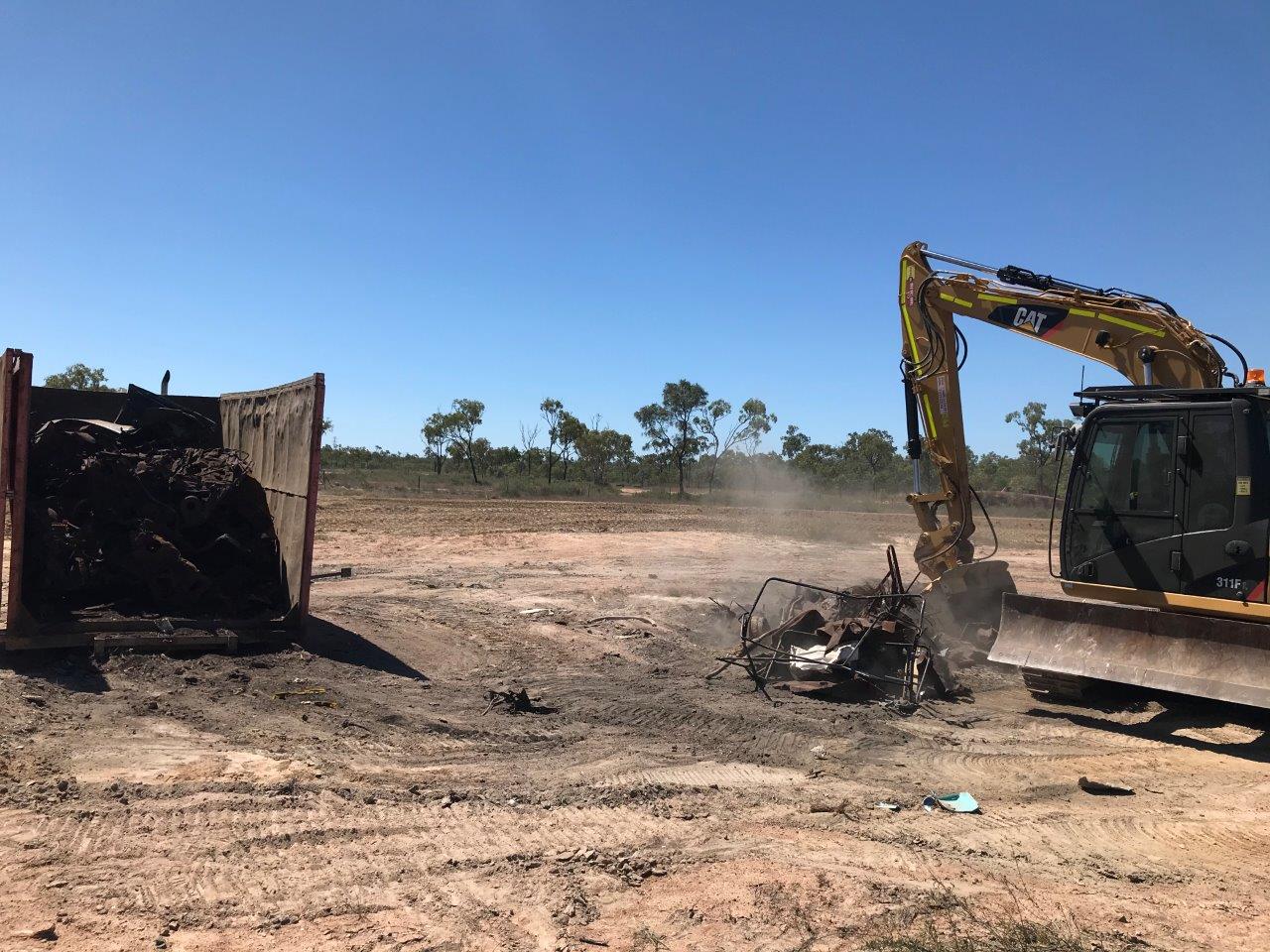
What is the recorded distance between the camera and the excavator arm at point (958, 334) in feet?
29.0

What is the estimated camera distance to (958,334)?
34.8 feet

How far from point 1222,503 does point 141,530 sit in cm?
968

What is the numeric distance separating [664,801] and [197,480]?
6.12m

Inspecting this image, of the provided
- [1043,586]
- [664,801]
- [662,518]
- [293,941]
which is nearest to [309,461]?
[664,801]

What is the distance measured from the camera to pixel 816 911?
4.12 m

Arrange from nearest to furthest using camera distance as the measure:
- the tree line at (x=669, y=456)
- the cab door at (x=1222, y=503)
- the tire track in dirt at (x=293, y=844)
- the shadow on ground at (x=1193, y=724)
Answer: the tire track in dirt at (x=293, y=844) → the shadow on ground at (x=1193, y=724) → the cab door at (x=1222, y=503) → the tree line at (x=669, y=456)

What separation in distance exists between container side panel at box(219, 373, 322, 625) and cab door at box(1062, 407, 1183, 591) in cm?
737

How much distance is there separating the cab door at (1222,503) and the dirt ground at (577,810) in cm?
134

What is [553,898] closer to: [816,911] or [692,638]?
[816,911]

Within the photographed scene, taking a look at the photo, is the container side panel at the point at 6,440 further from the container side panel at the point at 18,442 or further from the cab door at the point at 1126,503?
the cab door at the point at 1126,503

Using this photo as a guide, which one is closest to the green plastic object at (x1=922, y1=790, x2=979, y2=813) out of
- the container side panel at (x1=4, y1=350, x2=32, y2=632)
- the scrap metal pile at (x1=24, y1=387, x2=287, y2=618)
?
the scrap metal pile at (x1=24, y1=387, x2=287, y2=618)

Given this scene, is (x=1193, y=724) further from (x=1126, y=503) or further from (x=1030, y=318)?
(x=1030, y=318)

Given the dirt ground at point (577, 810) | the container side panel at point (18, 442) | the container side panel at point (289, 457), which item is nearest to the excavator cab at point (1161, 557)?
the dirt ground at point (577, 810)

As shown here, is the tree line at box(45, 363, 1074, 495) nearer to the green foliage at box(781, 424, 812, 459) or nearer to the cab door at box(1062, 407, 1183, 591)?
the green foliage at box(781, 424, 812, 459)
